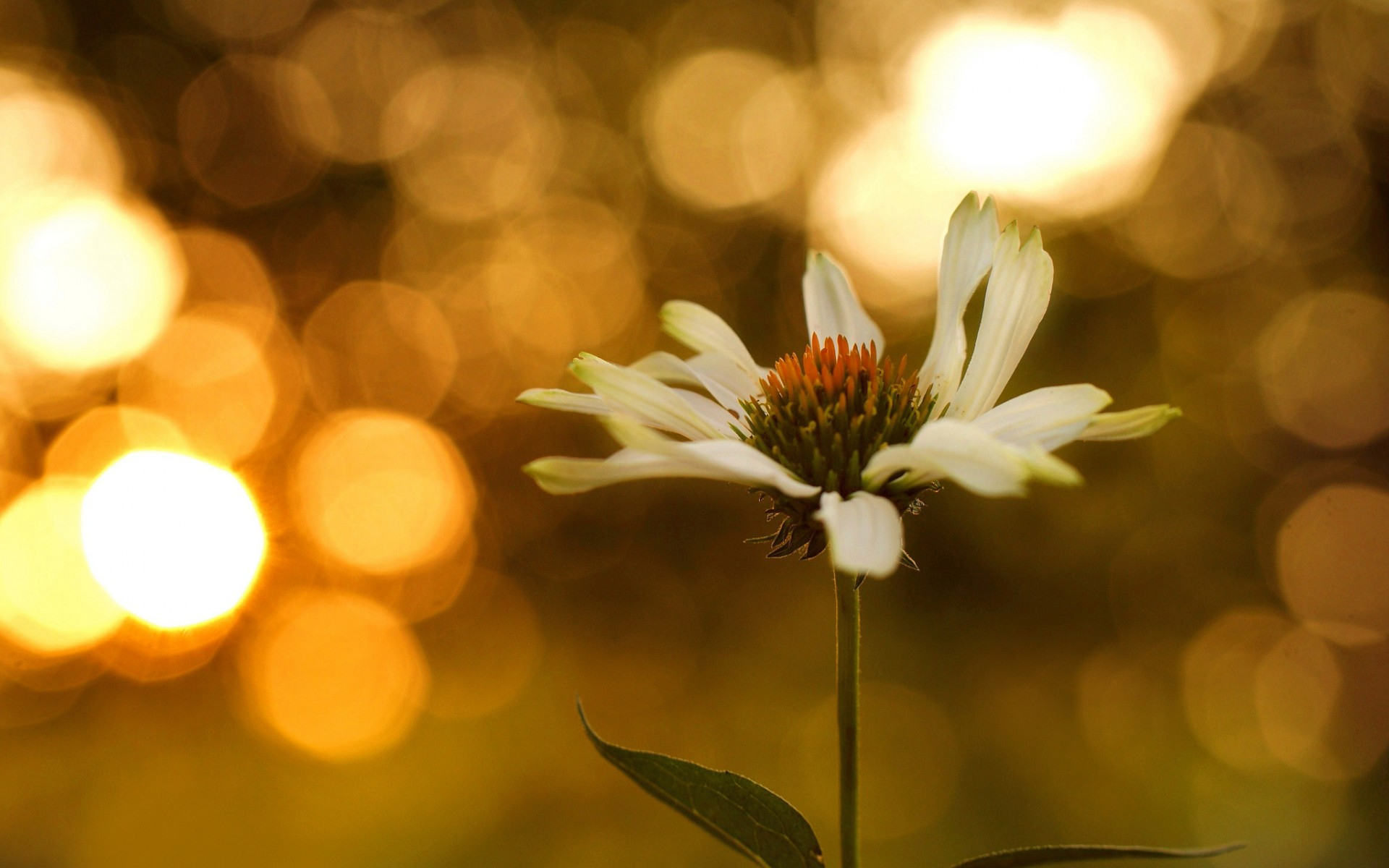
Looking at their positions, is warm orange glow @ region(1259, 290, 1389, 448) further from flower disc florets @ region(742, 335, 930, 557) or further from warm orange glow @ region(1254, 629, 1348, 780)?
flower disc florets @ region(742, 335, 930, 557)

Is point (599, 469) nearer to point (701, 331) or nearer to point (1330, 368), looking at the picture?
point (701, 331)

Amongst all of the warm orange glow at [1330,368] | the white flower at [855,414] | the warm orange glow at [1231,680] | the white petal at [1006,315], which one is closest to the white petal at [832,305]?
the white flower at [855,414]

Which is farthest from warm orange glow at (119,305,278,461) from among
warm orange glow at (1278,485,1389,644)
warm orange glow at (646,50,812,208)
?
warm orange glow at (1278,485,1389,644)

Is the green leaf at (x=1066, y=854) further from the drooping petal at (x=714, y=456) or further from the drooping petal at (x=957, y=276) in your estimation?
the drooping petal at (x=957, y=276)

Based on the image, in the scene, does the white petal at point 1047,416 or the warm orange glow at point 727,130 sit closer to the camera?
the white petal at point 1047,416

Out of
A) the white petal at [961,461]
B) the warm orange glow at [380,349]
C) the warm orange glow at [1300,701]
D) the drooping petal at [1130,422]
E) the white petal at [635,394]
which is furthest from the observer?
the warm orange glow at [380,349]

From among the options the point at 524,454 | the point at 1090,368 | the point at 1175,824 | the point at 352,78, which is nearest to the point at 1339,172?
the point at 1090,368

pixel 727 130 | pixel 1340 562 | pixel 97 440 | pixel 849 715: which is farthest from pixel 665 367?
pixel 727 130

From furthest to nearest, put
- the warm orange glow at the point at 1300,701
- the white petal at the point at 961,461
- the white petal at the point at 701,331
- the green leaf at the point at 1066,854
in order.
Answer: the warm orange glow at the point at 1300,701, the white petal at the point at 701,331, the white petal at the point at 961,461, the green leaf at the point at 1066,854
